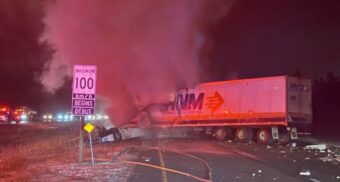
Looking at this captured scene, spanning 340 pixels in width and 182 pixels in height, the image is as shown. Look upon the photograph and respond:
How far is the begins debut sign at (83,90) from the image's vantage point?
16266mm

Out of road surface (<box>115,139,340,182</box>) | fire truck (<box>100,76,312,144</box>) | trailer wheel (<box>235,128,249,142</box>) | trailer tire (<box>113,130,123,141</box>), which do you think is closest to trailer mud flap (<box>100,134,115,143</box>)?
Result: trailer tire (<box>113,130,123,141</box>)

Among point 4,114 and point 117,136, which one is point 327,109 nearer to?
point 117,136

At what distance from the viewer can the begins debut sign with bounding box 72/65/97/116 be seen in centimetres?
1627

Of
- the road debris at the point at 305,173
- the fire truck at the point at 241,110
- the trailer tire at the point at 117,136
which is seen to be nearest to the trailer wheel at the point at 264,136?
the fire truck at the point at 241,110

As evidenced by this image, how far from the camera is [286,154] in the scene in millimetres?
21219

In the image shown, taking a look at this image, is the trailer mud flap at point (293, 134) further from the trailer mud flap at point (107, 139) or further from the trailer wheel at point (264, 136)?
the trailer mud flap at point (107, 139)

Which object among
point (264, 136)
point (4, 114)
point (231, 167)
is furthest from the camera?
point (4, 114)

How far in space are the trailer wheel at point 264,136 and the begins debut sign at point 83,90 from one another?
14.0 metres

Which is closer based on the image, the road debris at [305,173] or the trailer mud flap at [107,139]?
the road debris at [305,173]

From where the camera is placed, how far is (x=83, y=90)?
1636cm

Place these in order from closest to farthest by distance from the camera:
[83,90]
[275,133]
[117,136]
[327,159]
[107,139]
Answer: [83,90]
[327,159]
[275,133]
[107,139]
[117,136]

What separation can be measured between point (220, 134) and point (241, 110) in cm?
211

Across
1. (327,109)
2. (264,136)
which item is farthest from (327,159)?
(327,109)

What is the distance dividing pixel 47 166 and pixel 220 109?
16.8 meters
